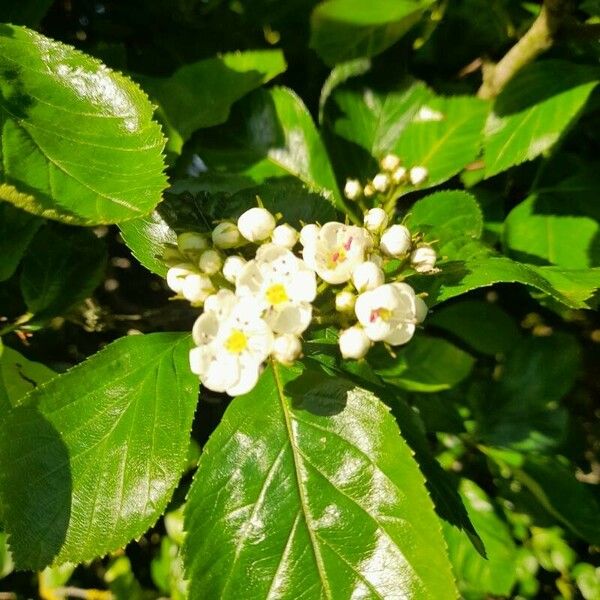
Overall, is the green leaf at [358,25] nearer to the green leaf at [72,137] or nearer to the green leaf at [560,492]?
the green leaf at [72,137]

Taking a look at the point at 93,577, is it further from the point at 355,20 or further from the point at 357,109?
the point at 355,20

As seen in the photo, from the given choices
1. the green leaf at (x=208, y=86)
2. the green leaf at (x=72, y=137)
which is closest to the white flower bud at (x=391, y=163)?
the green leaf at (x=208, y=86)

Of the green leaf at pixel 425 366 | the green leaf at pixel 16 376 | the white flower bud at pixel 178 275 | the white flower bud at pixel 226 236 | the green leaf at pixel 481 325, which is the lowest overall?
the green leaf at pixel 481 325

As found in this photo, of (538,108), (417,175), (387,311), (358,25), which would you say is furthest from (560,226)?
(387,311)

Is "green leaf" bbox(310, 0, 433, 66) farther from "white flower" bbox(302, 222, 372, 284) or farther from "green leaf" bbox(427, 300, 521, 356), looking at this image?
"green leaf" bbox(427, 300, 521, 356)

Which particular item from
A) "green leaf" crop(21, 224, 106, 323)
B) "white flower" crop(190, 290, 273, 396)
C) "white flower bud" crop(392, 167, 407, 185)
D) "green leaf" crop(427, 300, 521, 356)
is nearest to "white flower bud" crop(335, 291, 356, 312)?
"white flower" crop(190, 290, 273, 396)

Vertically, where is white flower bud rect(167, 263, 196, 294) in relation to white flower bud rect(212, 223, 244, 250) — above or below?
below

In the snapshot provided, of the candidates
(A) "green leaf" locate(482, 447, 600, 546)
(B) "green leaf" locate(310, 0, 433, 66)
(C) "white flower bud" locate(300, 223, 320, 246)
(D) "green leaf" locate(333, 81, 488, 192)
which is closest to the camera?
(C) "white flower bud" locate(300, 223, 320, 246)

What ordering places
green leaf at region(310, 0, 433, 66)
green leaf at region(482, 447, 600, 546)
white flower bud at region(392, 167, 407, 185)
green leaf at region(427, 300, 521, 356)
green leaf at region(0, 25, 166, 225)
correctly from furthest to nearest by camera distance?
1. green leaf at region(427, 300, 521, 356)
2. green leaf at region(482, 447, 600, 546)
3. white flower bud at region(392, 167, 407, 185)
4. green leaf at region(310, 0, 433, 66)
5. green leaf at region(0, 25, 166, 225)
